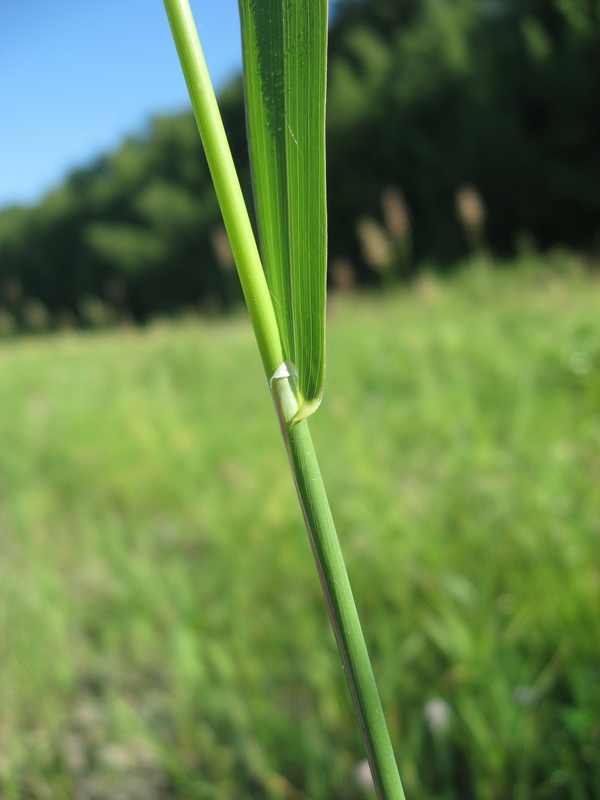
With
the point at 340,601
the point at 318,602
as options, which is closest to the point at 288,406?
the point at 340,601

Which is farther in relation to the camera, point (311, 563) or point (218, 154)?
point (311, 563)

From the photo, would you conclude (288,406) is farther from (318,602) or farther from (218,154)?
(318,602)

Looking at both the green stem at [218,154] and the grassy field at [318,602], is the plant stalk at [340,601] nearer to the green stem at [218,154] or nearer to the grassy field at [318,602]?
the green stem at [218,154]

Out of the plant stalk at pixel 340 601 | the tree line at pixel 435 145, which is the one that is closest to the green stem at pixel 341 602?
the plant stalk at pixel 340 601

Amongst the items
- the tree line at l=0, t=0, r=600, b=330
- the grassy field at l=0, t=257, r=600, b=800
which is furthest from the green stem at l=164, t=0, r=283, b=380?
the tree line at l=0, t=0, r=600, b=330

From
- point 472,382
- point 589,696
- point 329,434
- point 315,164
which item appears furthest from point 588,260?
point 315,164

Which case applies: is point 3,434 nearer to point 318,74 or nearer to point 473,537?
point 473,537
